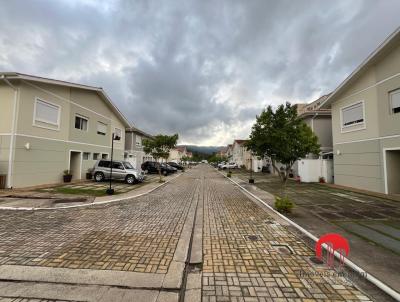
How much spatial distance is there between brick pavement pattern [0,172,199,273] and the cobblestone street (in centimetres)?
2

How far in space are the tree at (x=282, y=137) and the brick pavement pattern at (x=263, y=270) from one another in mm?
3394

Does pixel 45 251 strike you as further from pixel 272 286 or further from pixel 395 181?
pixel 395 181

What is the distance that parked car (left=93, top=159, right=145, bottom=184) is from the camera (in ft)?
58.1

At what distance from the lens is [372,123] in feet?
45.3

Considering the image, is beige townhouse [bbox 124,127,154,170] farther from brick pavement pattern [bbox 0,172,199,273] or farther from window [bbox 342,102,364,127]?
window [bbox 342,102,364,127]

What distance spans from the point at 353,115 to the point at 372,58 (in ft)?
13.4

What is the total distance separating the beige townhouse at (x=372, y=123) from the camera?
1233cm

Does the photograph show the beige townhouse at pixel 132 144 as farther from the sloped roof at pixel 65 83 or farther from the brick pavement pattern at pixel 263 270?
the brick pavement pattern at pixel 263 270

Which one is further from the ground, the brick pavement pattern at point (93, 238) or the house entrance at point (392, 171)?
the house entrance at point (392, 171)

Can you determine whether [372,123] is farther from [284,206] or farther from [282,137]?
[284,206]

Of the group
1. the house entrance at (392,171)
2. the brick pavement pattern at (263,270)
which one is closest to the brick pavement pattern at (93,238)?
the brick pavement pattern at (263,270)

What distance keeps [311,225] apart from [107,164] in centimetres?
1641

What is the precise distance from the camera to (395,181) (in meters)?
12.7

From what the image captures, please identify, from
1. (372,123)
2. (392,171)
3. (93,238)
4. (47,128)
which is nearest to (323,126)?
(372,123)
